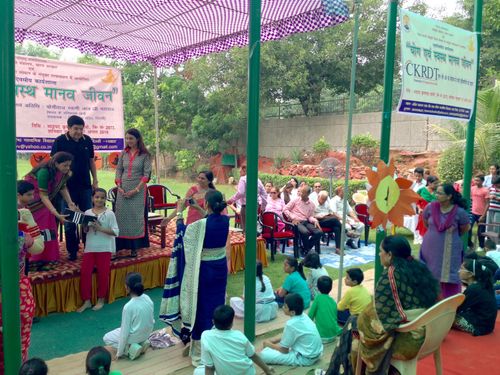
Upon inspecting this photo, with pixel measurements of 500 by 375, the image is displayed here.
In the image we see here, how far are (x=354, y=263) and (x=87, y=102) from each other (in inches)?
202

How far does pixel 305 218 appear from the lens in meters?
7.98

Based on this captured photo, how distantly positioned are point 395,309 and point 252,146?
173 cm

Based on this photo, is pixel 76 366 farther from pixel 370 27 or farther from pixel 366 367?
pixel 370 27

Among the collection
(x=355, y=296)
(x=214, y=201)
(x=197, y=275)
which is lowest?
(x=355, y=296)

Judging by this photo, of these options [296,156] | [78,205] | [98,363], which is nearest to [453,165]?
[296,156]

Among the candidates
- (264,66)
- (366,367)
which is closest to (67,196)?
(366,367)

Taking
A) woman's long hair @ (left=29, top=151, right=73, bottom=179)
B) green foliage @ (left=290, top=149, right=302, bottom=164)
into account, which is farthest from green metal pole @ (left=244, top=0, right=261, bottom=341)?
green foliage @ (left=290, top=149, right=302, bottom=164)

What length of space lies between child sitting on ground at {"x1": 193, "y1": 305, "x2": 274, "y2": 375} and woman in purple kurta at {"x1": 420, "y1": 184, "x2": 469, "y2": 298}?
7.94ft

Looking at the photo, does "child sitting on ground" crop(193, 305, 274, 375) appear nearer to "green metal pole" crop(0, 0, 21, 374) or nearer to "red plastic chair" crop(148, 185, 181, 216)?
"green metal pole" crop(0, 0, 21, 374)

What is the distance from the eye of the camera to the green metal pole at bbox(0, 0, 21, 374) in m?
2.32

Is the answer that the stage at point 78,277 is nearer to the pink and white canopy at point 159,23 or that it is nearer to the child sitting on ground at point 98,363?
the child sitting on ground at point 98,363

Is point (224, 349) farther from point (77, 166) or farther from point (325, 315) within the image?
point (77, 166)

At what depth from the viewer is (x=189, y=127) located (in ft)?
75.5

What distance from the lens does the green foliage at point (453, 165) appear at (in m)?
12.8
